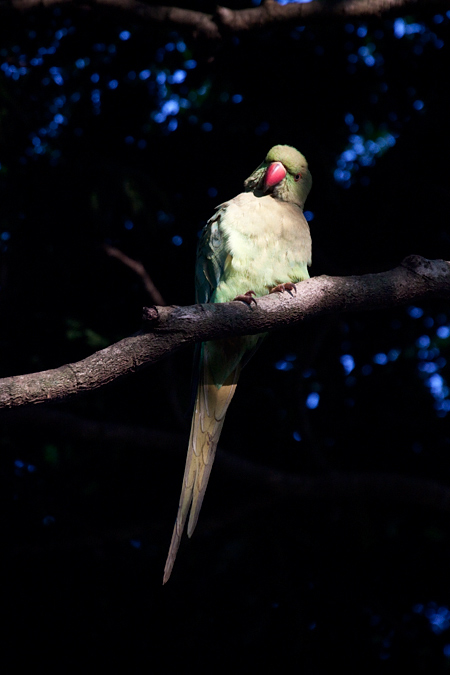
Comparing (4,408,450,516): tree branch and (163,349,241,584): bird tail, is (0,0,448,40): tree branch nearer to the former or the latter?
(163,349,241,584): bird tail

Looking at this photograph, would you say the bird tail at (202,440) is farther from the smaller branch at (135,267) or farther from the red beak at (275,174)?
the red beak at (275,174)

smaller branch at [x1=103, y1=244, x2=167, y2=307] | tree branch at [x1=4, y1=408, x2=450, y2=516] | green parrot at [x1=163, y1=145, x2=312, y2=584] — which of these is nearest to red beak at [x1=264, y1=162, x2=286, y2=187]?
green parrot at [x1=163, y1=145, x2=312, y2=584]

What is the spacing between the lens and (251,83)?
15.4ft

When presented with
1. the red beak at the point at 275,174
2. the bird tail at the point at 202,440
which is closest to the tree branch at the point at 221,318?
the bird tail at the point at 202,440

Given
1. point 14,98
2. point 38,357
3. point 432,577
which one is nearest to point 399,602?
point 432,577

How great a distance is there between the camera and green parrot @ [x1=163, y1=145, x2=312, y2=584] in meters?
3.35

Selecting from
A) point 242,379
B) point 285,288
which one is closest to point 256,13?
point 285,288

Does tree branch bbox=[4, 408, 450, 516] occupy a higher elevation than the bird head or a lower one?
lower

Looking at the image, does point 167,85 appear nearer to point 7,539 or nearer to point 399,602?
point 7,539

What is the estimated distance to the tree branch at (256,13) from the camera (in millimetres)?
3664

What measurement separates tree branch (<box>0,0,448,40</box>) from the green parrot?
35.5 inches

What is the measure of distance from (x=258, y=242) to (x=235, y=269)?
211 mm

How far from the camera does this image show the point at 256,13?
12.3 feet

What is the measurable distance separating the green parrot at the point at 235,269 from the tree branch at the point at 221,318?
326mm
